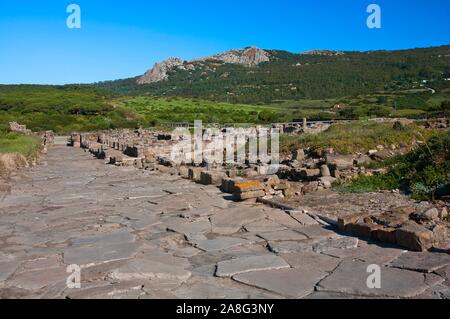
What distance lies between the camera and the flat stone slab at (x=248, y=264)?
4211mm

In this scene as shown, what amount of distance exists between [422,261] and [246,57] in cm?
13050

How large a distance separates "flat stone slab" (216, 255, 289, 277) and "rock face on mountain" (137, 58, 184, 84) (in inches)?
5262

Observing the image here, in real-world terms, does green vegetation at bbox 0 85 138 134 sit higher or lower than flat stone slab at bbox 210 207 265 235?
higher

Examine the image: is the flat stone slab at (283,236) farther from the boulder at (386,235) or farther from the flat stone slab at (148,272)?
the flat stone slab at (148,272)

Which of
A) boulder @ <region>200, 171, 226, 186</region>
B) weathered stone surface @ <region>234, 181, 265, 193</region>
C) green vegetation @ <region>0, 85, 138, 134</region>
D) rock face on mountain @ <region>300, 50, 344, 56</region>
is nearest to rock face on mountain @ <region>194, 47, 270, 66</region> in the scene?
rock face on mountain @ <region>300, 50, 344, 56</region>

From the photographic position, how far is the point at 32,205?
26.5 feet

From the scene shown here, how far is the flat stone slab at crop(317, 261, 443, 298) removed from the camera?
3588mm

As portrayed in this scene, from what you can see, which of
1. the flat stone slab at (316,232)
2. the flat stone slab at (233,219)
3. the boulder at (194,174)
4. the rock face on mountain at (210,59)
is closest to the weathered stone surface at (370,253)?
the flat stone slab at (316,232)

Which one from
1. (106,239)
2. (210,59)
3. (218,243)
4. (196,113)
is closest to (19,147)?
(106,239)

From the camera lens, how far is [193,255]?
190 inches

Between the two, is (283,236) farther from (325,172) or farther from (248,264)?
(325,172)

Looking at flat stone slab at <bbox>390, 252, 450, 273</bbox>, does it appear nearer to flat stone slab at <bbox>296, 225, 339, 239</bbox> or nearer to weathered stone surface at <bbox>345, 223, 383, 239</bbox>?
weathered stone surface at <bbox>345, 223, 383, 239</bbox>
